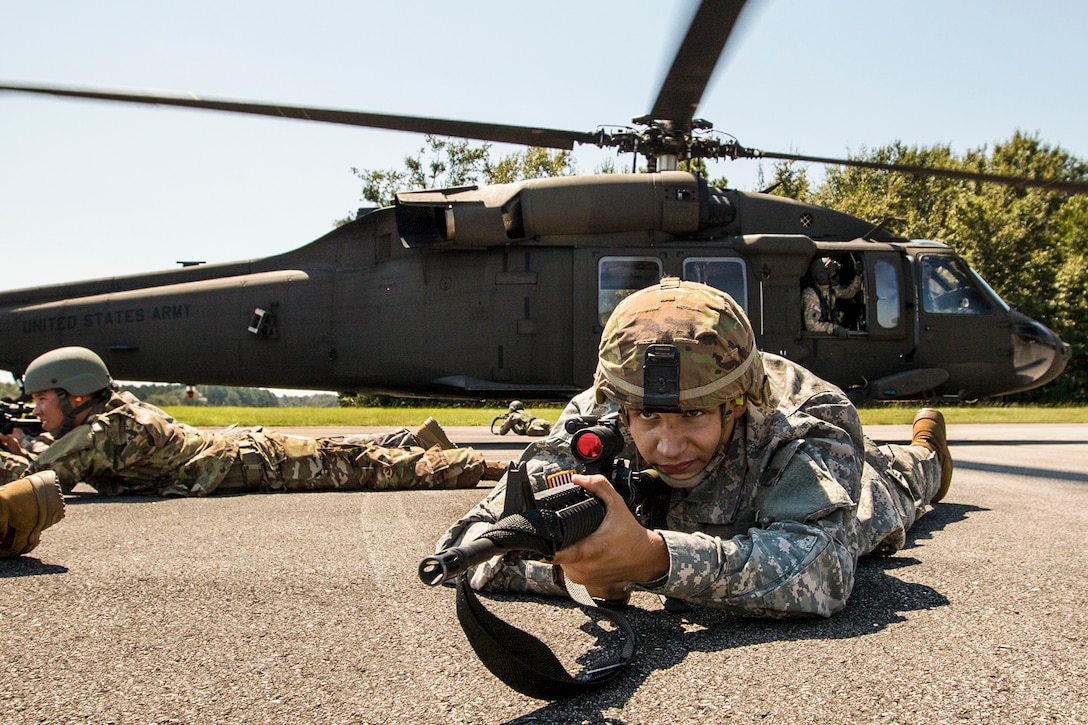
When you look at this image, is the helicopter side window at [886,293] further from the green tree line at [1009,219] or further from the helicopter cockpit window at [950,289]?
the green tree line at [1009,219]

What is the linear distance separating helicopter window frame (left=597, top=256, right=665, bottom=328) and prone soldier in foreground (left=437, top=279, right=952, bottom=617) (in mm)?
6489

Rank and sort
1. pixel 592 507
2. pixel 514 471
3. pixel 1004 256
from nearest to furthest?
pixel 514 471, pixel 592 507, pixel 1004 256

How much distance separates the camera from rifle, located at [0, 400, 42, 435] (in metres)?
5.17

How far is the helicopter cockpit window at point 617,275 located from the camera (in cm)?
942

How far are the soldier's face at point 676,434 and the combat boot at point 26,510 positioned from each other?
2.34 metres

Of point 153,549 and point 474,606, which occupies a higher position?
point 474,606

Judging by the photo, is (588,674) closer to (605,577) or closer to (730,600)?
(605,577)

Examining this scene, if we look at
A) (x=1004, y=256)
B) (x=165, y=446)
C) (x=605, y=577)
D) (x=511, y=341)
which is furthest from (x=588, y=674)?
(x=1004, y=256)

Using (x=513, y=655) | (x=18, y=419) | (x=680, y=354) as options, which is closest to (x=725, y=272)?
(x=18, y=419)

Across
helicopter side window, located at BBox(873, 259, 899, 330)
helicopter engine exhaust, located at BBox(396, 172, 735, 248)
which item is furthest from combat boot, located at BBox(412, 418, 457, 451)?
helicopter side window, located at BBox(873, 259, 899, 330)

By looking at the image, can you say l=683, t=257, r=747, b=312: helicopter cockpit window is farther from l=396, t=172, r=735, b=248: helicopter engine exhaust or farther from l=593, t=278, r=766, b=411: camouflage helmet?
l=593, t=278, r=766, b=411: camouflage helmet

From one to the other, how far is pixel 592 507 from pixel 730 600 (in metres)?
0.62

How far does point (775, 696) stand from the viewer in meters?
1.87

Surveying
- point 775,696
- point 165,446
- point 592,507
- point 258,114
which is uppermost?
→ point 258,114
